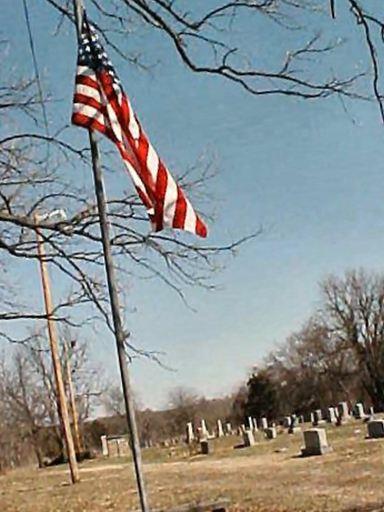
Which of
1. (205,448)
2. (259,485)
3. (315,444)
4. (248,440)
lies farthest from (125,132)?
(205,448)

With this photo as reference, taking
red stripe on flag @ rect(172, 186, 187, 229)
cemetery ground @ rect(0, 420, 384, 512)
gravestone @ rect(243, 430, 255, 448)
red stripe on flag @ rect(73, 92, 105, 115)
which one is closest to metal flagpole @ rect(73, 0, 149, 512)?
red stripe on flag @ rect(73, 92, 105, 115)

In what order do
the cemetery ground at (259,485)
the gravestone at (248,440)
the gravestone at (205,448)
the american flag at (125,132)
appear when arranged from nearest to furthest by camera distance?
the american flag at (125,132) → the cemetery ground at (259,485) → the gravestone at (248,440) → the gravestone at (205,448)

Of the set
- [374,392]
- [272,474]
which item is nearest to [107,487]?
[272,474]

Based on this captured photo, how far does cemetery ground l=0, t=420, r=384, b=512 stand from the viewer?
40.4 feet

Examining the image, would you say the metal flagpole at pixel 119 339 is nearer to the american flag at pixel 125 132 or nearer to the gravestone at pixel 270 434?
the american flag at pixel 125 132

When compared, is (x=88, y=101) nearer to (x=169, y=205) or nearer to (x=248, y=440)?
(x=169, y=205)

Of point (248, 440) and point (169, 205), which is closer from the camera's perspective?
point (169, 205)

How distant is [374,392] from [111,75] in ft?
182

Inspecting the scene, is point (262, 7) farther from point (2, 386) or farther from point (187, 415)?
point (187, 415)

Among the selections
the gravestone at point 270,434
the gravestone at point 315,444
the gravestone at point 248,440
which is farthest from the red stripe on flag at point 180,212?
Result: the gravestone at point 270,434

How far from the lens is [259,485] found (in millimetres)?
15938

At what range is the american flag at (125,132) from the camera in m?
5.40

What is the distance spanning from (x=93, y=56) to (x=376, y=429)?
19.9 m

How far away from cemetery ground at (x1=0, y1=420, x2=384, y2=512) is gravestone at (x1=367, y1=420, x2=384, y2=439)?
11.4 inches
